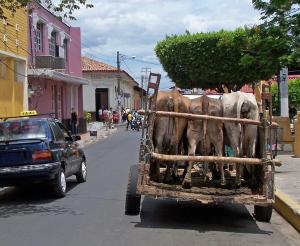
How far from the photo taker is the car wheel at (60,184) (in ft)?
38.0

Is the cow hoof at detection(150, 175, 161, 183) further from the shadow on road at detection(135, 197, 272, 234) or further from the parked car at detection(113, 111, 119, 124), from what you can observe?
the parked car at detection(113, 111, 119, 124)

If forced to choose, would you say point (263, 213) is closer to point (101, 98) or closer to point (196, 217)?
point (196, 217)

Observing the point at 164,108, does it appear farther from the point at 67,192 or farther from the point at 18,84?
the point at 18,84

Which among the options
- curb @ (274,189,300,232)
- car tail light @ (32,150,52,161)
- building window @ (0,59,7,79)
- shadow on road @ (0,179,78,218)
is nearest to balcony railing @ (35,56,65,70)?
building window @ (0,59,7,79)

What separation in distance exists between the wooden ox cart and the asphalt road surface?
44 cm

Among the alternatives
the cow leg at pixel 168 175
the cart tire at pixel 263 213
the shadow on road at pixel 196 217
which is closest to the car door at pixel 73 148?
the shadow on road at pixel 196 217

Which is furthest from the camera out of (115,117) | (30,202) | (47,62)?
(115,117)

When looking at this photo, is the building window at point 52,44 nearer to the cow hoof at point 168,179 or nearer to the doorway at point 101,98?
the cow hoof at point 168,179

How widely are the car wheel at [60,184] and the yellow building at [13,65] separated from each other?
13411mm

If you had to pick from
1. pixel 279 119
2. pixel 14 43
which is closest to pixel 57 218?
pixel 279 119

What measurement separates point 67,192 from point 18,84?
1600cm

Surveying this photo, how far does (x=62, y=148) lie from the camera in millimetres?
12242

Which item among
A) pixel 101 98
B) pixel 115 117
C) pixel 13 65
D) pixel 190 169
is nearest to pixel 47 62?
pixel 13 65

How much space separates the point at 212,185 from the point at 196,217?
62 cm
